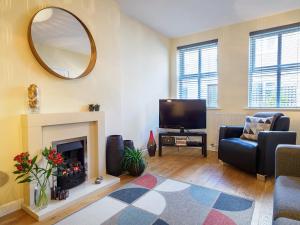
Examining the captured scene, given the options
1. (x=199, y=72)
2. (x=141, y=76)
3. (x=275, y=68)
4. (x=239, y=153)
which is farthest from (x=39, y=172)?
(x=275, y=68)

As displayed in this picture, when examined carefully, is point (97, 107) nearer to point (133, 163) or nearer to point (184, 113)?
point (133, 163)

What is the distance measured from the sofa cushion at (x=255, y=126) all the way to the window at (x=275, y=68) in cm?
67

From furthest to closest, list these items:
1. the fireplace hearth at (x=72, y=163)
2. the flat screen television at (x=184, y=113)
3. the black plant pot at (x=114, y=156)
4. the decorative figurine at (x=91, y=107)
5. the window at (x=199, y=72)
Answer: the window at (x=199, y=72)
the flat screen television at (x=184, y=113)
the black plant pot at (x=114, y=156)
the decorative figurine at (x=91, y=107)
the fireplace hearth at (x=72, y=163)

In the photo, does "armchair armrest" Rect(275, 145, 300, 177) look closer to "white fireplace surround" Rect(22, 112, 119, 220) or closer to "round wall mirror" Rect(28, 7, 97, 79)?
"white fireplace surround" Rect(22, 112, 119, 220)

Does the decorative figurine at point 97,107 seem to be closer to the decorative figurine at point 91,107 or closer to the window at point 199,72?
the decorative figurine at point 91,107

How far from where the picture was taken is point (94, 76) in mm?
2592

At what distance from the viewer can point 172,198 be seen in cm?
207

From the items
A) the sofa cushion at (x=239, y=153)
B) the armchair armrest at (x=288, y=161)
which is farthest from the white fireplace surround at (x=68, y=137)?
the armchair armrest at (x=288, y=161)

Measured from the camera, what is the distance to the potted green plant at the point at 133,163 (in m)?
2.66

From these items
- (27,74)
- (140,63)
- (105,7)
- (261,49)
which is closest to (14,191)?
(27,74)

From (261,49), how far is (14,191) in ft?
14.0

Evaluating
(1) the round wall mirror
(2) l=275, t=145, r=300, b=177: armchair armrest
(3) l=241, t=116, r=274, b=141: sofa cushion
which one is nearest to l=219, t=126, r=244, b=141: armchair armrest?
(3) l=241, t=116, r=274, b=141: sofa cushion

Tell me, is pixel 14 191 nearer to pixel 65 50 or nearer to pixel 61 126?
pixel 61 126

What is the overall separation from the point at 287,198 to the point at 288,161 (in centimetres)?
50
